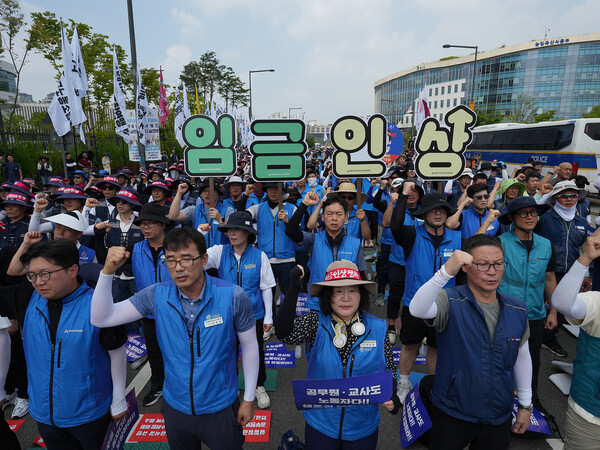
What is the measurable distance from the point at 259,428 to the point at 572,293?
9.59 ft

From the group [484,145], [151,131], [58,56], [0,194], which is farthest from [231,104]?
[0,194]

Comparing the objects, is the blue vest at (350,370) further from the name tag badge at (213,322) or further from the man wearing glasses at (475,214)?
the man wearing glasses at (475,214)

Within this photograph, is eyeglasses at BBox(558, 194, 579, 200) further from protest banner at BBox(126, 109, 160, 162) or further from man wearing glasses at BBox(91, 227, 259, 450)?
protest banner at BBox(126, 109, 160, 162)

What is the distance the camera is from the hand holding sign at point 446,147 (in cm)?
460

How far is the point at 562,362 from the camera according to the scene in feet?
14.2

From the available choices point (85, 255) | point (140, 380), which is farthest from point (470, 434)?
point (85, 255)

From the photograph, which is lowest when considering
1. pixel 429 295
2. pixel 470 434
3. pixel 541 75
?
pixel 470 434

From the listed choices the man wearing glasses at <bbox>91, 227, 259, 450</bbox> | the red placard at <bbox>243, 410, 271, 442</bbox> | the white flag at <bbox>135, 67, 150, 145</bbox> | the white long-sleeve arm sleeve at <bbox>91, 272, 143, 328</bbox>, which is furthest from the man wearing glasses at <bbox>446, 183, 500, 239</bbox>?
the white flag at <bbox>135, 67, 150, 145</bbox>

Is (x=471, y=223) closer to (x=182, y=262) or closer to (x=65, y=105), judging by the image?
(x=182, y=262)

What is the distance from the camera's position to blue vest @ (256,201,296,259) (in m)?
5.09

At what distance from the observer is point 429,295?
2193 mm

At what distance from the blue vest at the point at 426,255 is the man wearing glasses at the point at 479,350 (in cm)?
138

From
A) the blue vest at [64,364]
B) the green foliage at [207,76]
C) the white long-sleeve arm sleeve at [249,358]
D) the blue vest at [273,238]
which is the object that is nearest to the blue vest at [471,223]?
the blue vest at [273,238]

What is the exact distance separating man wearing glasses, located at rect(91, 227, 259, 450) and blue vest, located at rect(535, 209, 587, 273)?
4.25 m
